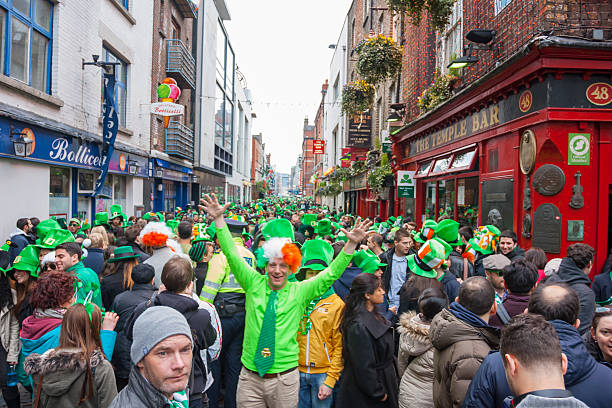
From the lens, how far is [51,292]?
3.45 metres

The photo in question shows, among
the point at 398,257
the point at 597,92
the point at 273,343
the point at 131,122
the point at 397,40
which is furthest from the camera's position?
the point at 397,40

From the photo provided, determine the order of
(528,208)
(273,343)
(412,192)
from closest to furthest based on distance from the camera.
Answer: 1. (273,343)
2. (528,208)
3. (412,192)

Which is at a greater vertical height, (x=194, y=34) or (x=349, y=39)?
(x=349, y=39)

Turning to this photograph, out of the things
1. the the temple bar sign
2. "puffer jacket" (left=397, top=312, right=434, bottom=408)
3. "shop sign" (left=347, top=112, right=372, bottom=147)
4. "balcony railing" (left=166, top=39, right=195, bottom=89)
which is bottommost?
"puffer jacket" (left=397, top=312, right=434, bottom=408)

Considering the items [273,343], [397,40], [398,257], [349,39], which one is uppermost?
[349,39]

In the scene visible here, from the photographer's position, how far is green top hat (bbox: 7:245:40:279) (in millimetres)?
4418

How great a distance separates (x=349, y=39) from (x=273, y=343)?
3898cm

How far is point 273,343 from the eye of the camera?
3.52 meters

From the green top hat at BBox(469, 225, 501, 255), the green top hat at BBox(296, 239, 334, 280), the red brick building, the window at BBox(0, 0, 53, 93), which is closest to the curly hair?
the green top hat at BBox(296, 239, 334, 280)

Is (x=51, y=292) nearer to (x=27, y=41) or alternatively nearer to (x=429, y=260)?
(x=429, y=260)

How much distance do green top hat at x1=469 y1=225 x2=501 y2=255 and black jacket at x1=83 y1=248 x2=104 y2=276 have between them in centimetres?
556

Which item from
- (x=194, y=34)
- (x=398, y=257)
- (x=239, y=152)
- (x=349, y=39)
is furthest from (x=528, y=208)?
(x=239, y=152)

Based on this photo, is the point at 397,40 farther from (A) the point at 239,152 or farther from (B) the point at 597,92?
(A) the point at 239,152

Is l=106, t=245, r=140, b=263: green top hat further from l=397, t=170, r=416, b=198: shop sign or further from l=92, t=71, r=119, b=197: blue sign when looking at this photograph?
l=397, t=170, r=416, b=198: shop sign
